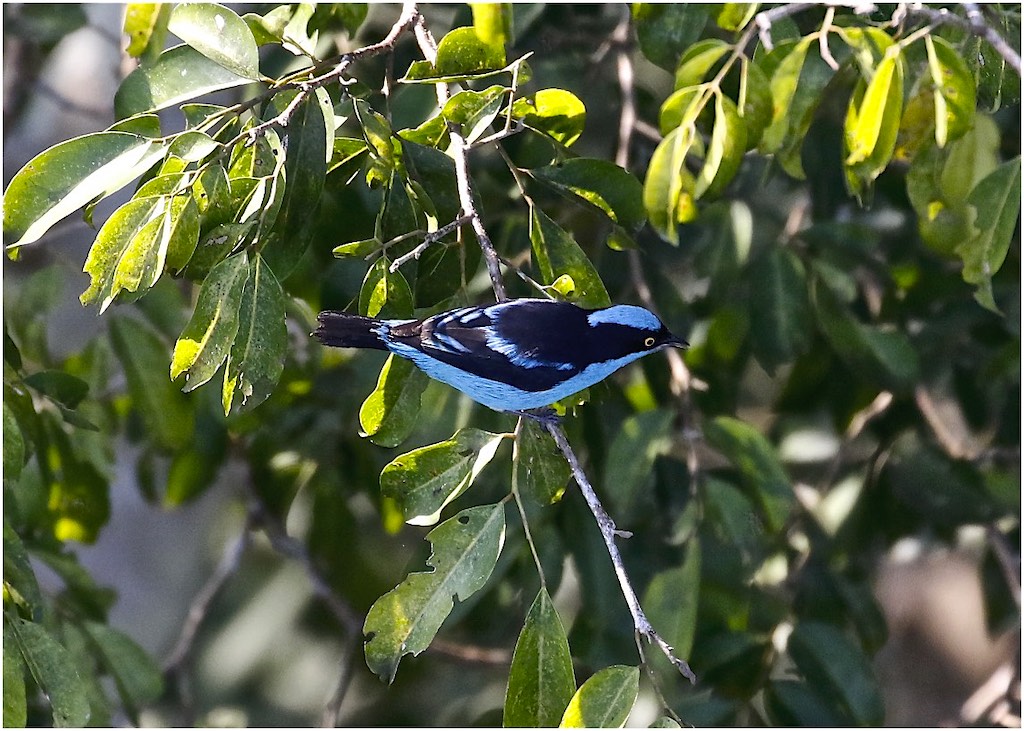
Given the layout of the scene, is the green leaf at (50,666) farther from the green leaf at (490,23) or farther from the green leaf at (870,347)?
the green leaf at (870,347)

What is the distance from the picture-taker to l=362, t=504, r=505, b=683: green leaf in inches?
75.9

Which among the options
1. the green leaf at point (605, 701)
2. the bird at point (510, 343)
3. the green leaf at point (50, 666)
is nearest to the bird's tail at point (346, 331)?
the bird at point (510, 343)

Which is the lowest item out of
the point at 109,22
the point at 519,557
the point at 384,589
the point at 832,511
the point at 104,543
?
the point at 104,543

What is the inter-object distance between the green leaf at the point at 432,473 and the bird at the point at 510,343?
0.29 meters

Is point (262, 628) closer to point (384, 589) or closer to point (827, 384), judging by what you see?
point (384, 589)

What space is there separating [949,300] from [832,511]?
0.78 m

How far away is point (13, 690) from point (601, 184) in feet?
4.95

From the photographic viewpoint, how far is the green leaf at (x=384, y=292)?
204 cm

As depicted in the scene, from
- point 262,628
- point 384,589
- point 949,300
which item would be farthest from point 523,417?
point 262,628

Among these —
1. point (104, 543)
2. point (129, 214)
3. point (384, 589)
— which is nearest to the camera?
→ point (129, 214)

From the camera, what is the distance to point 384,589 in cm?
408

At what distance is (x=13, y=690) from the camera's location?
1.95 meters

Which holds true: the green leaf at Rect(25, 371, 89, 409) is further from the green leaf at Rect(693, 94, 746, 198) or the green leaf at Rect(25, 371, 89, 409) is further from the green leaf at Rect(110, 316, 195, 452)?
the green leaf at Rect(693, 94, 746, 198)

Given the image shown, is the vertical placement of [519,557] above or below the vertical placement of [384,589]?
above
